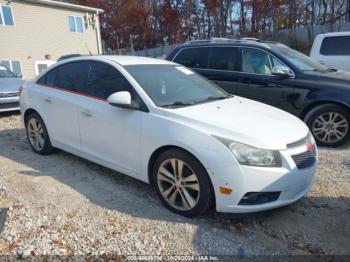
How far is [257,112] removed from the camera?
3662 mm

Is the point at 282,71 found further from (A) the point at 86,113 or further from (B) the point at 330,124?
(A) the point at 86,113

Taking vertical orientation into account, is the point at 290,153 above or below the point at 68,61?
below

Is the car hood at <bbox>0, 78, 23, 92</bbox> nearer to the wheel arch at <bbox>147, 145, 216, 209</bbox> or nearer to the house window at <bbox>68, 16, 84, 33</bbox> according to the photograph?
the wheel arch at <bbox>147, 145, 216, 209</bbox>

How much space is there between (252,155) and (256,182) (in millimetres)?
247

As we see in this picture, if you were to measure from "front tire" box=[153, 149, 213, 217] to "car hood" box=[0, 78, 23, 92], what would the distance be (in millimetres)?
6571

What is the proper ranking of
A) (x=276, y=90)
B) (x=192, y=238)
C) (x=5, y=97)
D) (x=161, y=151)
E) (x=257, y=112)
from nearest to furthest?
(x=192, y=238), (x=161, y=151), (x=257, y=112), (x=276, y=90), (x=5, y=97)

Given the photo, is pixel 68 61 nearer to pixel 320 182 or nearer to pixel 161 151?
pixel 161 151

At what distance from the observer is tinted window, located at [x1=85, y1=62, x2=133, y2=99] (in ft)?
12.5

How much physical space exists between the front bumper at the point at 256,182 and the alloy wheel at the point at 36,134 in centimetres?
319

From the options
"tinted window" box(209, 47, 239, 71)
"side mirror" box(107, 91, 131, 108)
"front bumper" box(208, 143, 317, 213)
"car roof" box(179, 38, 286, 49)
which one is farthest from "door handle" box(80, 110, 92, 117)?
"car roof" box(179, 38, 286, 49)

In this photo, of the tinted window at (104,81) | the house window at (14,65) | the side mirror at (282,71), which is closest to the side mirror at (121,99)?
the tinted window at (104,81)

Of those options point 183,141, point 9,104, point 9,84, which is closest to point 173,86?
point 183,141

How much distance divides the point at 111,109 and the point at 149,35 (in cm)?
3951

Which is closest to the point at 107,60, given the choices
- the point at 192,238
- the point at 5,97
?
the point at 192,238
